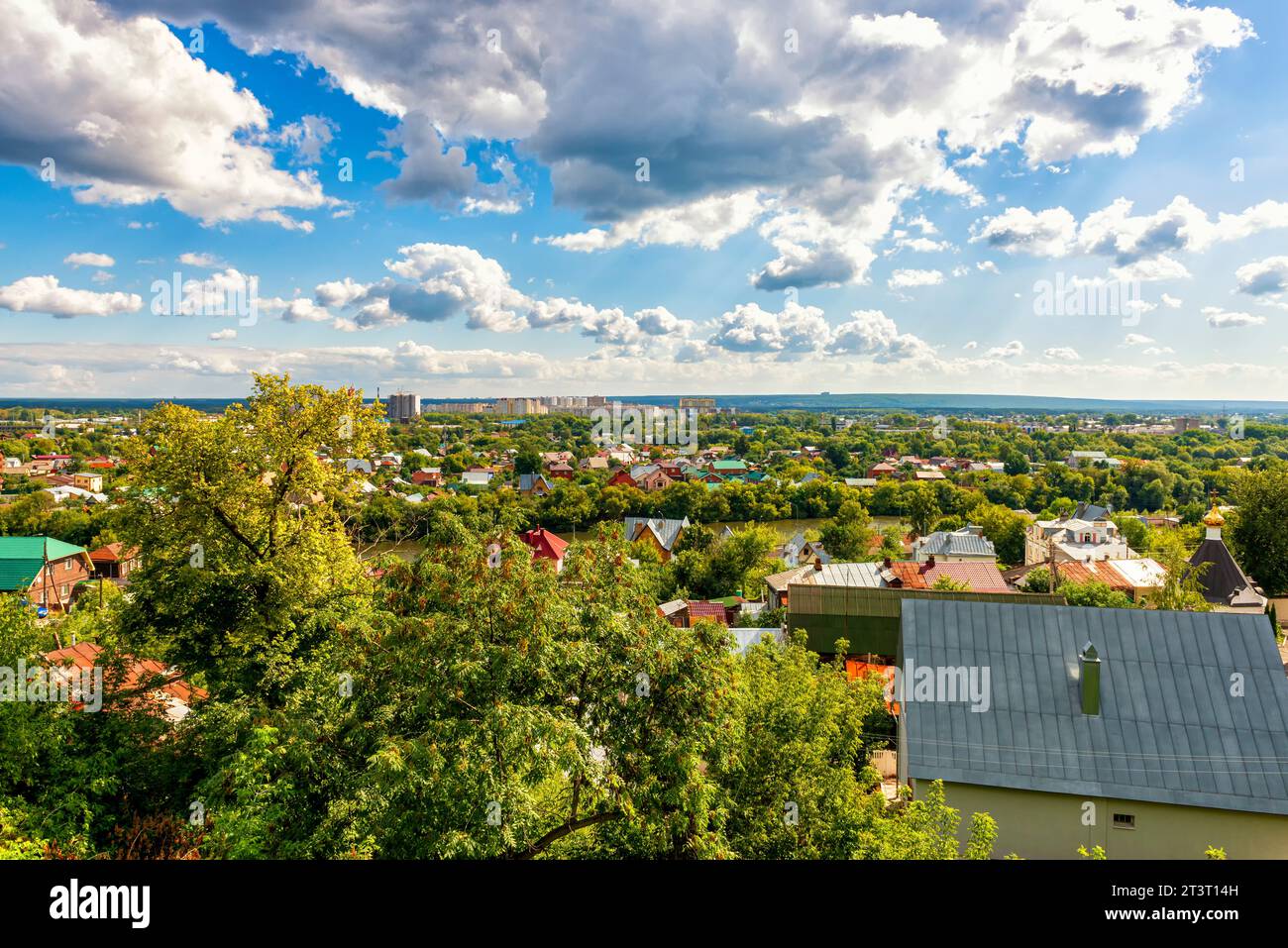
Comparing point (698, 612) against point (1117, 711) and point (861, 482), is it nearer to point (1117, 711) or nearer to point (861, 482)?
point (1117, 711)

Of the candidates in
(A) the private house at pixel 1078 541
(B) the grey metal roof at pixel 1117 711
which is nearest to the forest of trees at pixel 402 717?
(B) the grey metal roof at pixel 1117 711

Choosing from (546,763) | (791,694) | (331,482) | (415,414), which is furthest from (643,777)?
(415,414)

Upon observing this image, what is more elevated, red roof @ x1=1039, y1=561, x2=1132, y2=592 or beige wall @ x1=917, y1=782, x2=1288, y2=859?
beige wall @ x1=917, y1=782, x2=1288, y2=859

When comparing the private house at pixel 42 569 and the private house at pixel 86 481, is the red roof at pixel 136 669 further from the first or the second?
the private house at pixel 86 481

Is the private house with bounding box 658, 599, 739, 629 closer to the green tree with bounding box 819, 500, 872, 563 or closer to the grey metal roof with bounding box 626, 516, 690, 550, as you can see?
the green tree with bounding box 819, 500, 872, 563

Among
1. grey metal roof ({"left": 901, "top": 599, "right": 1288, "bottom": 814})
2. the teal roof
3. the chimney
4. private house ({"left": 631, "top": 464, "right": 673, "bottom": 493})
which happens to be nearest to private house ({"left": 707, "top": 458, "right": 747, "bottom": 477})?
private house ({"left": 631, "top": 464, "right": 673, "bottom": 493})
